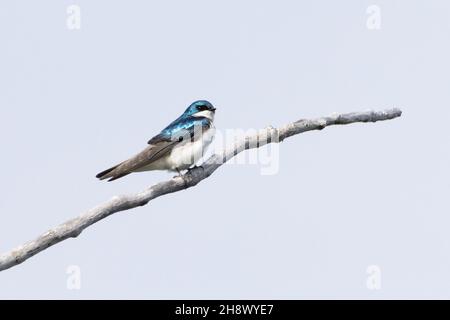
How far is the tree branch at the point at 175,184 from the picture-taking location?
318 inches

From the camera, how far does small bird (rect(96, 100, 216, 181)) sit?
10430 mm

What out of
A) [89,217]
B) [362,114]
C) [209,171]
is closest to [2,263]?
[89,217]

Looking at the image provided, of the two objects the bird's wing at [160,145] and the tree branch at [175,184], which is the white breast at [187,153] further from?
the tree branch at [175,184]

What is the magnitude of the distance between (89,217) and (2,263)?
3.06 feet

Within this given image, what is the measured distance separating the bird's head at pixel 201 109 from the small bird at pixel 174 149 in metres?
0.15

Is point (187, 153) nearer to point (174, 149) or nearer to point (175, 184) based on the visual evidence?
point (174, 149)

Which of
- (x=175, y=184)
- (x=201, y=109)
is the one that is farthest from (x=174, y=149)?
(x=175, y=184)

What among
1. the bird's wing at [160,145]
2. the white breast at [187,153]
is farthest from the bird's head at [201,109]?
the white breast at [187,153]

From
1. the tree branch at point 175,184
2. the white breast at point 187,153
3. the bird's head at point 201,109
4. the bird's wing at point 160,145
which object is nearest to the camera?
the tree branch at point 175,184

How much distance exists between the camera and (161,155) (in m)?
10.9

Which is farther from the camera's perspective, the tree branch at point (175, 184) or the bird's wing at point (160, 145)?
the bird's wing at point (160, 145)

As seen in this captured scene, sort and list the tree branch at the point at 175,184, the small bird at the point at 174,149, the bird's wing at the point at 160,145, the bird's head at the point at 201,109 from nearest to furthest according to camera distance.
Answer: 1. the tree branch at the point at 175,184
2. the bird's wing at the point at 160,145
3. the small bird at the point at 174,149
4. the bird's head at the point at 201,109

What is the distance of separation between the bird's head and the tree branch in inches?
67.1

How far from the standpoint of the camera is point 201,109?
474 inches
